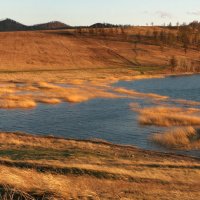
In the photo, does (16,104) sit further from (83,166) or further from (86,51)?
(86,51)

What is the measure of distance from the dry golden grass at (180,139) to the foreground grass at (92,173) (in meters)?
2.87

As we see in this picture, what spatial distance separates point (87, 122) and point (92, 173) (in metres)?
17.9

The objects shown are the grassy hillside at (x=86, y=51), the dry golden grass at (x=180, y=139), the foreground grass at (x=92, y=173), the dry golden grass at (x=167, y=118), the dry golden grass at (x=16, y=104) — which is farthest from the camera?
the grassy hillside at (x=86, y=51)

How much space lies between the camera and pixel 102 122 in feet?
121

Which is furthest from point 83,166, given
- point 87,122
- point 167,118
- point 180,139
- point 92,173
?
point 167,118

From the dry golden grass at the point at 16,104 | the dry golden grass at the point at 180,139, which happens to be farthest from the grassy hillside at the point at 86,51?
the dry golden grass at the point at 180,139

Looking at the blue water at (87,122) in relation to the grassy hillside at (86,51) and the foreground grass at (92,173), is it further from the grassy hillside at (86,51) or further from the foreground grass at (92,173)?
the grassy hillside at (86,51)

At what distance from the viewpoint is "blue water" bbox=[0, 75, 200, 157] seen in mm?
31281

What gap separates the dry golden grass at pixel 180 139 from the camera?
90.6 ft

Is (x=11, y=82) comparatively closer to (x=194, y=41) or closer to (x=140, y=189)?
(x=140, y=189)

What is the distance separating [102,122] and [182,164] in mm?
15075

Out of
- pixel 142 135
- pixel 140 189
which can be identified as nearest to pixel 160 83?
pixel 142 135

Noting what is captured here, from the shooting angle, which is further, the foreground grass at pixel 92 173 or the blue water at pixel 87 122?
the blue water at pixel 87 122

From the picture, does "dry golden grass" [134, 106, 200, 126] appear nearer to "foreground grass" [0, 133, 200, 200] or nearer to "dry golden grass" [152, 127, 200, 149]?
"dry golden grass" [152, 127, 200, 149]
